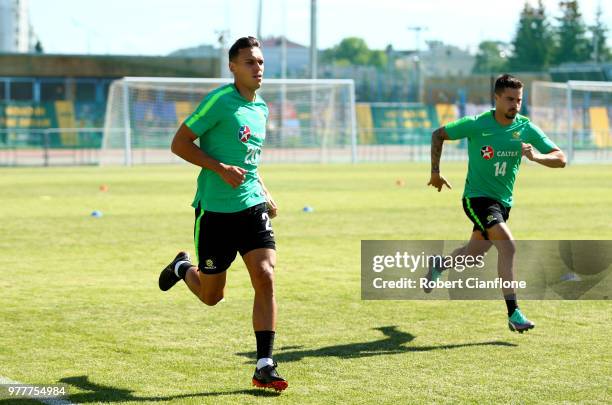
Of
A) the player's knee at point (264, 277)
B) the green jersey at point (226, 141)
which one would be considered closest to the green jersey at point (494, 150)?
the green jersey at point (226, 141)

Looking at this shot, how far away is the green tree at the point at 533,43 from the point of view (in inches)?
4104

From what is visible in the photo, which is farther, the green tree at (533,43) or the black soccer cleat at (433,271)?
the green tree at (533,43)

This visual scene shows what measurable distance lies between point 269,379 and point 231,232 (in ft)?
3.35

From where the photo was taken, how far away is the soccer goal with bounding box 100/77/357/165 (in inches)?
1617

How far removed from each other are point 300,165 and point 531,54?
70.1m

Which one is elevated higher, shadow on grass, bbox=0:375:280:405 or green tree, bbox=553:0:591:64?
green tree, bbox=553:0:591:64

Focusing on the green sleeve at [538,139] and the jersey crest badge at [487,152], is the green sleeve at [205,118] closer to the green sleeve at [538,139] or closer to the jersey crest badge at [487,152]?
the jersey crest badge at [487,152]

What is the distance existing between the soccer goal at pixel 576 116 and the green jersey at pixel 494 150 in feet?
111

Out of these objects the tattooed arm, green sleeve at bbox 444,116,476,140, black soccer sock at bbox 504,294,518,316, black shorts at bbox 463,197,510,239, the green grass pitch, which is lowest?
the green grass pitch

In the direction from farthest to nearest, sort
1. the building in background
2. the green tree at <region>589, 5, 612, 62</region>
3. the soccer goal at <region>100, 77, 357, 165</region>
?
the green tree at <region>589, 5, 612, 62</region>
the building in background
the soccer goal at <region>100, 77, 357, 165</region>

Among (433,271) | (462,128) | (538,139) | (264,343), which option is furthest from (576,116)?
(264,343)

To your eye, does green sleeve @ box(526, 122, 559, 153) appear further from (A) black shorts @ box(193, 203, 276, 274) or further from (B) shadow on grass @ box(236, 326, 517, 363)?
(A) black shorts @ box(193, 203, 276, 274)

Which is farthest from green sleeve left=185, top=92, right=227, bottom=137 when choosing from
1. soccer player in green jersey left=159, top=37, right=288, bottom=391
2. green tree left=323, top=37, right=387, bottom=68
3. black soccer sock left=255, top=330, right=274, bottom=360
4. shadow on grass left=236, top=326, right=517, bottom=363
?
green tree left=323, top=37, right=387, bottom=68

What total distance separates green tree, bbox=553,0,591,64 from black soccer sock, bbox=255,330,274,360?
98.3 meters
